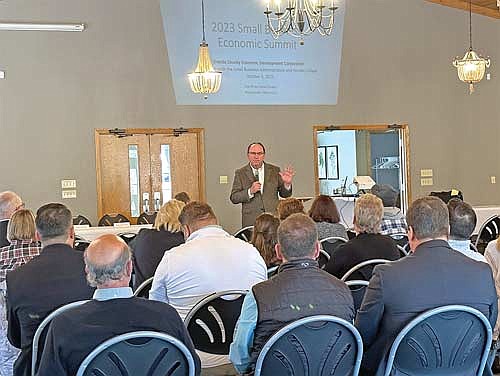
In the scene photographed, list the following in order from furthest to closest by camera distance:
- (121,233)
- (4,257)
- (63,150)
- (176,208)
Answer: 1. (63,150)
2. (121,233)
3. (176,208)
4. (4,257)

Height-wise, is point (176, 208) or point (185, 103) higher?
point (185, 103)

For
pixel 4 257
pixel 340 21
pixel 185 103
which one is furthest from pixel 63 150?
pixel 4 257

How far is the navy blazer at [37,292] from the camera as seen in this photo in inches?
114

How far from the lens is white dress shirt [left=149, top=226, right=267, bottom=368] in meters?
3.28

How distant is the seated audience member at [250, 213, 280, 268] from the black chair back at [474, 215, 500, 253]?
8.51 feet

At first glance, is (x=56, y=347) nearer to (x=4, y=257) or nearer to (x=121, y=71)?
(x=4, y=257)

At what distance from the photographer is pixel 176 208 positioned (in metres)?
4.66

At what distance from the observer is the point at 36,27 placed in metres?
9.10

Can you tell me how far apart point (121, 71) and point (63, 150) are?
136 cm

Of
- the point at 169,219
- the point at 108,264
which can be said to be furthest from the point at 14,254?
the point at 108,264

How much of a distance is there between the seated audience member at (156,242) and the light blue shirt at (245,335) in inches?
73.9

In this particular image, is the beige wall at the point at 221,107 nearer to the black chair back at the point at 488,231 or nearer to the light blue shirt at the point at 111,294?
the black chair back at the point at 488,231

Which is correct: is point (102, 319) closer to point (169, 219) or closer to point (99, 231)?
point (169, 219)

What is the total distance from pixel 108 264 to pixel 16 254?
1514 mm
